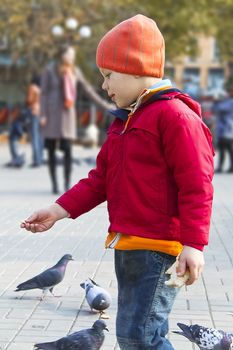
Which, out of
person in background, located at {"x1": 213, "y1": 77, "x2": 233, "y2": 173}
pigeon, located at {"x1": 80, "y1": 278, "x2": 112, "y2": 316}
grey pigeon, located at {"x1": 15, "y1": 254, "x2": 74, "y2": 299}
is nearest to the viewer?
pigeon, located at {"x1": 80, "y1": 278, "x2": 112, "y2": 316}

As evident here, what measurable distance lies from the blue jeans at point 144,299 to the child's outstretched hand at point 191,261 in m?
0.18

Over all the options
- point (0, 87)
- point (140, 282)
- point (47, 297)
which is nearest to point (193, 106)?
point (140, 282)

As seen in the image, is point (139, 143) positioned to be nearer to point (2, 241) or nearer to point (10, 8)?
point (2, 241)

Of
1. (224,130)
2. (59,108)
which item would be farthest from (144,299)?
(224,130)

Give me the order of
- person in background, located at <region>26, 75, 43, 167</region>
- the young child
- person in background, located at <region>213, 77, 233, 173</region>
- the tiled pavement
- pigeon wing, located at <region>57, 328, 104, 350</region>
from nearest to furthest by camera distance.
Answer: the young child
pigeon wing, located at <region>57, 328, 104, 350</region>
the tiled pavement
person in background, located at <region>213, 77, 233, 173</region>
person in background, located at <region>26, 75, 43, 167</region>

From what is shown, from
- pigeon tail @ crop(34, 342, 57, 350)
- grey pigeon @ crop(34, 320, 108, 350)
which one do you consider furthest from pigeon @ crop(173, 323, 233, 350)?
pigeon tail @ crop(34, 342, 57, 350)

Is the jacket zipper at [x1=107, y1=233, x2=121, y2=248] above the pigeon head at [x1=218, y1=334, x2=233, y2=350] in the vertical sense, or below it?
above

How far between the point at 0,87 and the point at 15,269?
46156 millimetres

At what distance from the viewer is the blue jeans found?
3.22 m

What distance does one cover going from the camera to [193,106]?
3324 mm

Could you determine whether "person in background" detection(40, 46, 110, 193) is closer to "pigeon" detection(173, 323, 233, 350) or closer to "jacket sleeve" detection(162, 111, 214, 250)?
"pigeon" detection(173, 323, 233, 350)

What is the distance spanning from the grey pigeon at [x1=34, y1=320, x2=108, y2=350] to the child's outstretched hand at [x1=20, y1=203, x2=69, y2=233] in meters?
0.62

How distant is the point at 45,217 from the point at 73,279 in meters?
2.58

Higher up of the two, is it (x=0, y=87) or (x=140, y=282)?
(x=140, y=282)
